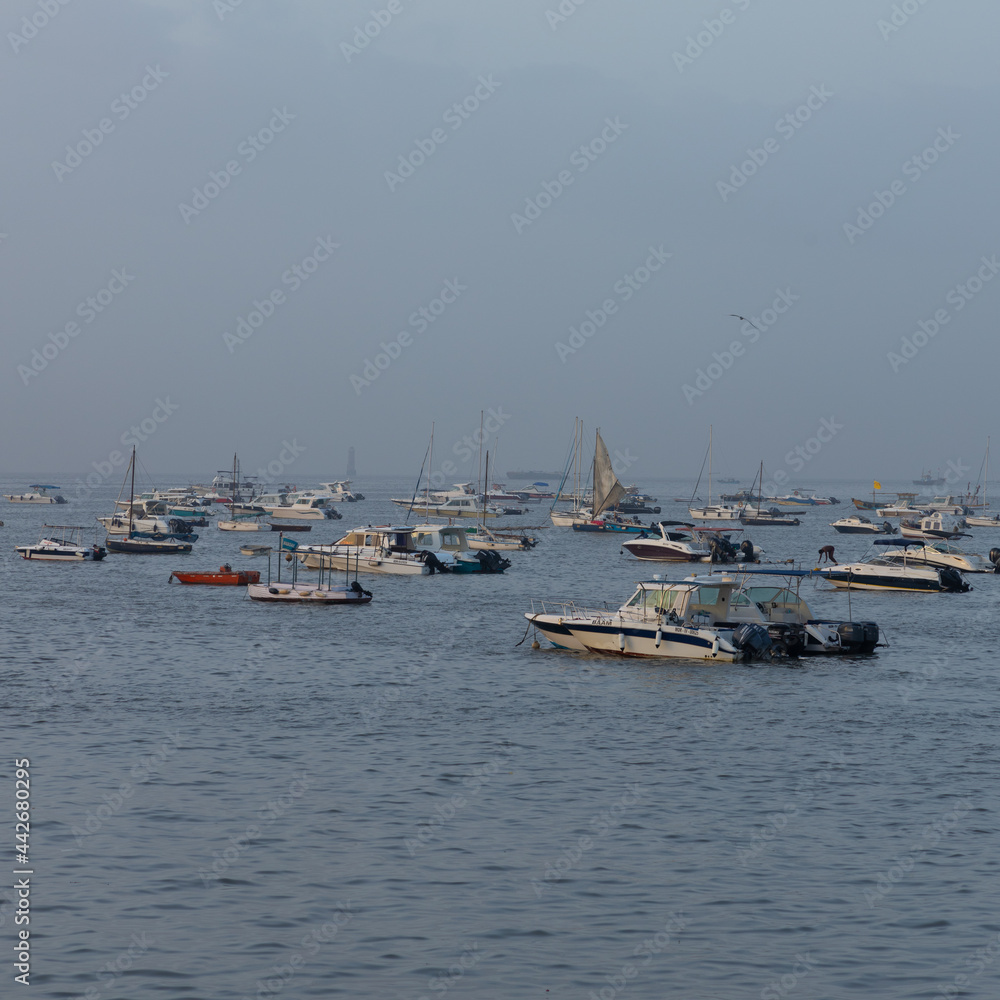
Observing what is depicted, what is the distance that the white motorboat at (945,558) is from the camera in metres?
76.8

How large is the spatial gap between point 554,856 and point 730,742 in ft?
34.4

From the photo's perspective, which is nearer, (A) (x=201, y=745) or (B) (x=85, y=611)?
(A) (x=201, y=745)

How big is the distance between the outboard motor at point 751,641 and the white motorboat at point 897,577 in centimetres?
3184

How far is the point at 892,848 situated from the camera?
2012cm

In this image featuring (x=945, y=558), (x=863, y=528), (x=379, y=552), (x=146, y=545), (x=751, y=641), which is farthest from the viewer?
(x=863, y=528)

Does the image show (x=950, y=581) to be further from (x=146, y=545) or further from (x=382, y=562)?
(x=146, y=545)

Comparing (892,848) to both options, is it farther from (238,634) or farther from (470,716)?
(238,634)

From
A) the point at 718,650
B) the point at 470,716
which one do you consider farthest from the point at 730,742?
the point at 718,650

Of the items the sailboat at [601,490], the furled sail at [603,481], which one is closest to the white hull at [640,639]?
the sailboat at [601,490]

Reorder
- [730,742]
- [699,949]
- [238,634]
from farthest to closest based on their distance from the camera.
→ [238,634] → [730,742] → [699,949]

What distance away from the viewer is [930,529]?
137 metres

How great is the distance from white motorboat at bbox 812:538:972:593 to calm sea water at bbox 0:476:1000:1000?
100 feet

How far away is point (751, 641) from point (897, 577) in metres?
35.7

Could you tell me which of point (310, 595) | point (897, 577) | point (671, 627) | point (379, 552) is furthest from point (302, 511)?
point (671, 627)
